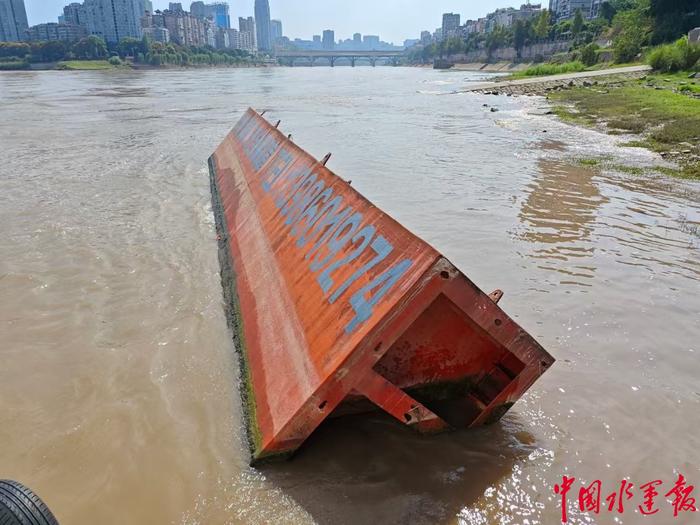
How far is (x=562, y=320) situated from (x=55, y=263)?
5999 mm

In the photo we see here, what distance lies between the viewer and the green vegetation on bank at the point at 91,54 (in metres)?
108

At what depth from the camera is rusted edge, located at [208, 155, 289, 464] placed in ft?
11.1

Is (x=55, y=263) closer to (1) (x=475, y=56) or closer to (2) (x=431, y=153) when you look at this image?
(2) (x=431, y=153)

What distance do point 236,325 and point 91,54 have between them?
136332mm

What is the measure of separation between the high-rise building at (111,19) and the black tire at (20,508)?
207630mm

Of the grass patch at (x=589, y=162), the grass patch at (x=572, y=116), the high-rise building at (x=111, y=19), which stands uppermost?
the high-rise building at (x=111, y=19)

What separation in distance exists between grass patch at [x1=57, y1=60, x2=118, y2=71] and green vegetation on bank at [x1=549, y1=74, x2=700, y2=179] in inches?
4016

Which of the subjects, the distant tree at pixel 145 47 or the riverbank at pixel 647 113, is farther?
the distant tree at pixel 145 47

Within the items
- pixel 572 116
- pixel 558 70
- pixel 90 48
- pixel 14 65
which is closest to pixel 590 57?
pixel 558 70

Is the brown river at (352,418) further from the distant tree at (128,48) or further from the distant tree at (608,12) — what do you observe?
the distant tree at (128,48)

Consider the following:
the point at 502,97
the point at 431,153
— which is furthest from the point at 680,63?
the point at 431,153

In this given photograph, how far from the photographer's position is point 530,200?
930 centimetres

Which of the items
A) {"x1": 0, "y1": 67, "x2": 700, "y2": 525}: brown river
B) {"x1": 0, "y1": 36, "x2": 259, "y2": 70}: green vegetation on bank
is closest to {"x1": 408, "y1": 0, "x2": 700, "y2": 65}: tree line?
{"x1": 0, "y1": 67, "x2": 700, "y2": 525}: brown river

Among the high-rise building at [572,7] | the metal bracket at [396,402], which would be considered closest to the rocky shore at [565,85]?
the metal bracket at [396,402]
